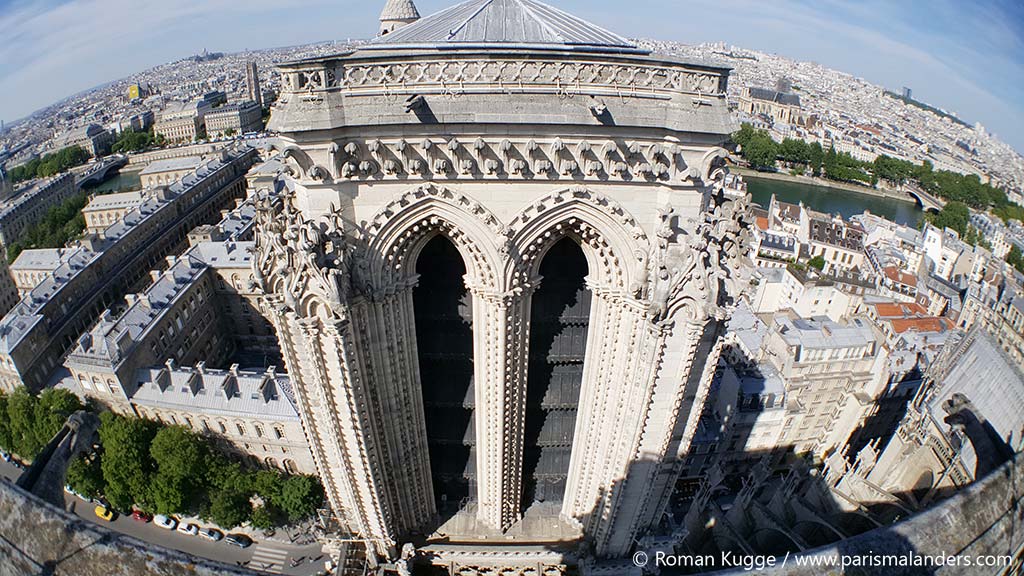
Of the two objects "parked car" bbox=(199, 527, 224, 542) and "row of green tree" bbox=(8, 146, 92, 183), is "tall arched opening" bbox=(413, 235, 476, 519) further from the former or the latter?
"row of green tree" bbox=(8, 146, 92, 183)

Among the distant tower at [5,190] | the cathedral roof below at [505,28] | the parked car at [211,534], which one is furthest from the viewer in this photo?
the distant tower at [5,190]

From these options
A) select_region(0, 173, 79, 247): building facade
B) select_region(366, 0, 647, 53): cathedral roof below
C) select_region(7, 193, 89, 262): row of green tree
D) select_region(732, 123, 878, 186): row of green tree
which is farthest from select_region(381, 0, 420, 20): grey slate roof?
select_region(732, 123, 878, 186): row of green tree

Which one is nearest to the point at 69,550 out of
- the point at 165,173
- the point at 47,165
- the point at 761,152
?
the point at 165,173

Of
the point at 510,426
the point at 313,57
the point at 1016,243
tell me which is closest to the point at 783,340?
the point at 510,426

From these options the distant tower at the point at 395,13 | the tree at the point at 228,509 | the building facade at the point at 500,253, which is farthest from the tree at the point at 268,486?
the distant tower at the point at 395,13

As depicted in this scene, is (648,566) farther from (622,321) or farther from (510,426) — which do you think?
(622,321)

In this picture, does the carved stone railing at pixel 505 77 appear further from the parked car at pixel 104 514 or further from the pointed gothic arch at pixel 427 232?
the parked car at pixel 104 514
